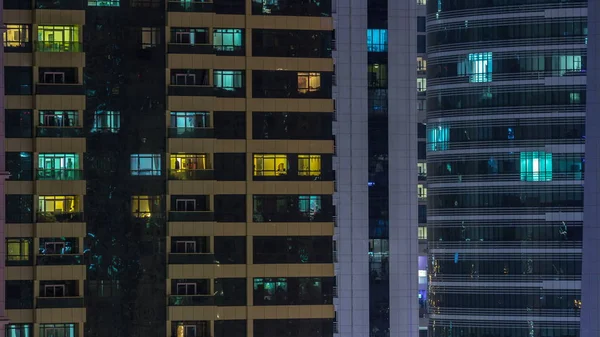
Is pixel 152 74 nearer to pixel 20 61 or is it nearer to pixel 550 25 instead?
pixel 20 61

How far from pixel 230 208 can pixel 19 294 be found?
12.4 metres

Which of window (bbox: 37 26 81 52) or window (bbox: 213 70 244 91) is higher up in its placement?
window (bbox: 37 26 81 52)

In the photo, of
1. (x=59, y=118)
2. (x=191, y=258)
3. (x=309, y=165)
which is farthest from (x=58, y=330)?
(x=309, y=165)

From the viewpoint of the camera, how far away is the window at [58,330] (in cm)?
7625

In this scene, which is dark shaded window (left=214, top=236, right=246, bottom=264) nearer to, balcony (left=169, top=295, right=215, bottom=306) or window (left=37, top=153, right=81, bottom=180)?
balcony (left=169, top=295, right=215, bottom=306)

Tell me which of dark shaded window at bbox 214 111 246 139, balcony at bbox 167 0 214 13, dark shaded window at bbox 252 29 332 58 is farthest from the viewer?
dark shaded window at bbox 252 29 332 58

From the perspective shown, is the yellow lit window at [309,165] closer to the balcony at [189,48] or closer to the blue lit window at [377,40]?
the balcony at [189,48]

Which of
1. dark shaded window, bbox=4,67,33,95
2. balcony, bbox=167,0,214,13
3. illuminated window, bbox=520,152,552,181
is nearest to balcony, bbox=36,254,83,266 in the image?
dark shaded window, bbox=4,67,33,95

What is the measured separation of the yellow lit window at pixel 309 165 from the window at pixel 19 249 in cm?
1545

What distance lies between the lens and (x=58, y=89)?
7688 centimetres

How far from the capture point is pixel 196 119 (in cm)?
7844

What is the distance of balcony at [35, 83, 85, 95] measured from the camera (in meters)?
76.6

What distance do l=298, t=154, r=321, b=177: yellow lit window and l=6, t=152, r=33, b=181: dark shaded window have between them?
14.9 m

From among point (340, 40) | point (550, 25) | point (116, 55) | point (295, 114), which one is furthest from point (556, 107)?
point (116, 55)
